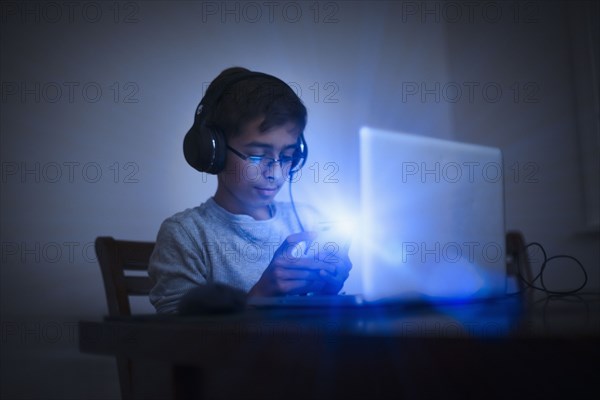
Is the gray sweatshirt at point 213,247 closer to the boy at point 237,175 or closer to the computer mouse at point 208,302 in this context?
the boy at point 237,175

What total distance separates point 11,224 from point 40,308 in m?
0.29

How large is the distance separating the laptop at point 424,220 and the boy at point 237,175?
18.9 inches

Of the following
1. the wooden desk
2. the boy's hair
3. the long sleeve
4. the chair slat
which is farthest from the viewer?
the boy's hair

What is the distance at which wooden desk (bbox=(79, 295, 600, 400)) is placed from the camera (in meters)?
0.37

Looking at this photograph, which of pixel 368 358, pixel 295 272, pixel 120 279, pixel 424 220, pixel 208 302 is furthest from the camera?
pixel 120 279

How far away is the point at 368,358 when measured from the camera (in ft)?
1.28

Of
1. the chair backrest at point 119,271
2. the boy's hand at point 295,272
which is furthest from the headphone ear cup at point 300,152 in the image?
the boy's hand at point 295,272

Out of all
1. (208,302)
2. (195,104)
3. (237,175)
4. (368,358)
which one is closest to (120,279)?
(237,175)

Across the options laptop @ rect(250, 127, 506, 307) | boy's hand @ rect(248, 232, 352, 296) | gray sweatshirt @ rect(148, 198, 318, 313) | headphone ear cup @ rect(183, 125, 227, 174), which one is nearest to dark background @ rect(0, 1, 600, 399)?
gray sweatshirt @ rect(148, 198, 318, 313)

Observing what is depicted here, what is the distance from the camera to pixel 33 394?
1.83 meters

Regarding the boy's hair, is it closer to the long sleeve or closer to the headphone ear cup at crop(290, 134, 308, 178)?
the headphone ear cup at crop(290, 134, 308, 178)

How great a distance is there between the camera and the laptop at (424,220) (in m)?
0.71

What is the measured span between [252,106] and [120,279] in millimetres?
497

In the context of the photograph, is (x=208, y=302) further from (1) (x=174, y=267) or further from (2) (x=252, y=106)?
(2) (x=252, y=106)
